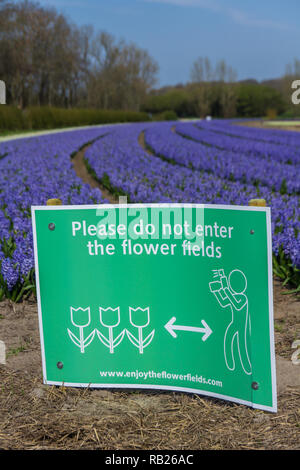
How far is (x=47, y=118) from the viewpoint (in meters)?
39.9

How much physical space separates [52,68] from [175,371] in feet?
208

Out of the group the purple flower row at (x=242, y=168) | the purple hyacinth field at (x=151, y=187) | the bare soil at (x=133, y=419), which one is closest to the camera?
the bare soil at (x=133, y=419)

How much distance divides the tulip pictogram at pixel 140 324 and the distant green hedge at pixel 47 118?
1288 inches

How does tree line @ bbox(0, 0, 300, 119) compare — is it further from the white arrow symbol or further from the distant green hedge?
the white arrow symbol

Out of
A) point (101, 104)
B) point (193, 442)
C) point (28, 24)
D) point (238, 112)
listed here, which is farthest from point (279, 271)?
point (238, 112)

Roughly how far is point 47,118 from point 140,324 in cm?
3916

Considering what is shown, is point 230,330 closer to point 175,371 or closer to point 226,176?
point 175,371

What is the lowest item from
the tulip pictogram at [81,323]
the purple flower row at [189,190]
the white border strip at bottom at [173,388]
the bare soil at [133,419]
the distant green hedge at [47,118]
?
the bare soil at [133,419]

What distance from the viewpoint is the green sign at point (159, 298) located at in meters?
2.62

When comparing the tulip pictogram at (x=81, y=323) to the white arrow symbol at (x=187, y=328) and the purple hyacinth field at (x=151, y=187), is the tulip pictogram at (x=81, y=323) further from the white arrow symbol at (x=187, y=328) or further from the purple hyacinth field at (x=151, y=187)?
the purple hyacinth field at (x=151, y=187)

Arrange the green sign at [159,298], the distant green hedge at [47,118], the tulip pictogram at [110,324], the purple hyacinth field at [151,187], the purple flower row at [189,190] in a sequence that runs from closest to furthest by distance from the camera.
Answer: the green sign at [159,298]
the tulip pictogram at [110,324]
the purple hyacinth field at [151,187]
the purple flower row at [189,190]
the distant green hedge at [47,118]

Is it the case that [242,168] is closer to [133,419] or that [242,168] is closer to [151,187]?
[151,187]

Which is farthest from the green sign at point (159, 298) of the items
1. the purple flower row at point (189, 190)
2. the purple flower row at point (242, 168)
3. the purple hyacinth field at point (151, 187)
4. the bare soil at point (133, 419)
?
the purple flower row at point (242, 168)

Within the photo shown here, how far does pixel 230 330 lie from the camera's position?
268 centimetres
